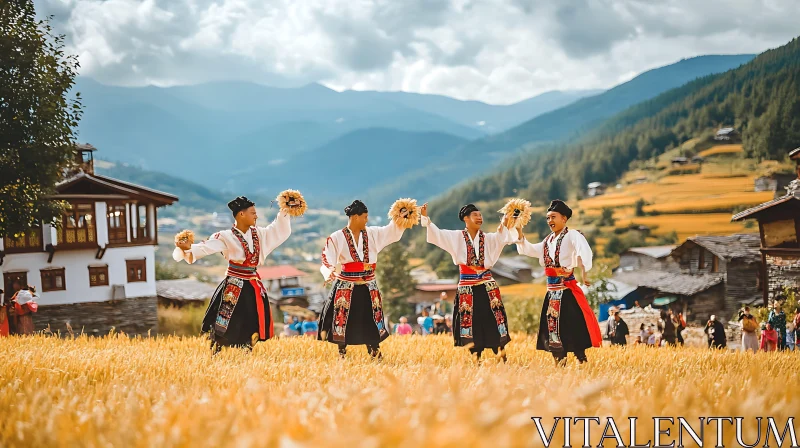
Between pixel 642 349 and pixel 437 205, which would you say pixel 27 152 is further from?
pixel 437 205

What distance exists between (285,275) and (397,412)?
62443mm

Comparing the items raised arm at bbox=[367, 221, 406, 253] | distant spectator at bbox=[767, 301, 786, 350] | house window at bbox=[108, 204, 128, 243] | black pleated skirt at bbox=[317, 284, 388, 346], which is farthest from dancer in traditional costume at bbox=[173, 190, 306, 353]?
house window at bbox=[108, 204, 128, 243]

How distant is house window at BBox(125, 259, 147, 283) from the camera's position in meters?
31.0

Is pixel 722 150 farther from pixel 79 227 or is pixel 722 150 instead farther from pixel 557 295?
pixel 557 295

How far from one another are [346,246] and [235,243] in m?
1.31

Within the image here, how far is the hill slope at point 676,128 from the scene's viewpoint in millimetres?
42625

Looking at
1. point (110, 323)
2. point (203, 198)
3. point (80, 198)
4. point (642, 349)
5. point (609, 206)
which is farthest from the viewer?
point (203, 198)

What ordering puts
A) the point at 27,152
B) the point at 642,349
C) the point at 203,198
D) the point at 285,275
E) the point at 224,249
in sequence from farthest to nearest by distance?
1. the point at 203,198
2. the point at 285,275
3. the point at 27,152
4. the point at 642,349
5. the point at 224,249

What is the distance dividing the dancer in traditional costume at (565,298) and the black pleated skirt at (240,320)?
3.32 m

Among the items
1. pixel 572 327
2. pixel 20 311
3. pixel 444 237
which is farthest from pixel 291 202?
pixel 20 311

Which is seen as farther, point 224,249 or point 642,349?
point 642,349

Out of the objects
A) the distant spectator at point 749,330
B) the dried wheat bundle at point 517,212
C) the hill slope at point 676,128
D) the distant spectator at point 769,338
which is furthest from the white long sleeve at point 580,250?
the hill slope at point 676,128

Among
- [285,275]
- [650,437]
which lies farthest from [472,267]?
[285,275]

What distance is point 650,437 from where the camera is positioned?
3.04 metres
